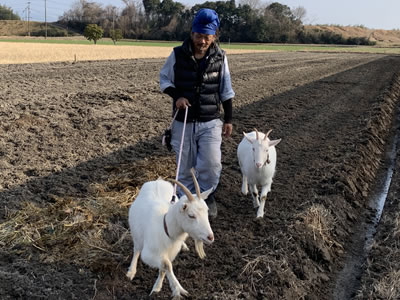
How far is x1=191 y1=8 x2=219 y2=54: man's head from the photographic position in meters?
4.81

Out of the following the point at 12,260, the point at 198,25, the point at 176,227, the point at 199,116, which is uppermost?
the point at 198,25

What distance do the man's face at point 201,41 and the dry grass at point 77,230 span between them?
93.8 inches

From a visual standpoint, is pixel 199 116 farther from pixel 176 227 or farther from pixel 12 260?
pixel 12 260

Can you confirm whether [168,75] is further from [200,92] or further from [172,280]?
[172,280]

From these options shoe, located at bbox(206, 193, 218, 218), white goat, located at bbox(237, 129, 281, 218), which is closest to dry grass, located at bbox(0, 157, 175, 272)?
shoe, located at bbox(206, 193, 218, 218)

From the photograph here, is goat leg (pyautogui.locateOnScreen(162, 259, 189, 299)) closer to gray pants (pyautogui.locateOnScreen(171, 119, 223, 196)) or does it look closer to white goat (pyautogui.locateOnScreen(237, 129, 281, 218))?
gray pants (pyautogui.locateOnScreen(171, 119, 223, 196))

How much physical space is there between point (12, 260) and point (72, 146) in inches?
169

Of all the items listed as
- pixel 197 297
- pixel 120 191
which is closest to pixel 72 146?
pixel 120 191

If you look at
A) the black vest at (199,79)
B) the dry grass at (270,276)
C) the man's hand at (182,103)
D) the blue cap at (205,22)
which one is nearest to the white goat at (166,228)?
the dry grass at (270,276)

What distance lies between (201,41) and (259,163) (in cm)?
180

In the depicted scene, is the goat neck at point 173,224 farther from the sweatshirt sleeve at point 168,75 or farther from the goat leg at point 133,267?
the sweatshirt sleeve at point 168,75

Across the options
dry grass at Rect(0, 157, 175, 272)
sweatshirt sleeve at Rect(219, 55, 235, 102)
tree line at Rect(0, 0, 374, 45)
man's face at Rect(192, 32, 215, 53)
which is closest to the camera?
dry grass at Rect(0, 157, 175, 272)

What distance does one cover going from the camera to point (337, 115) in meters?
13.3

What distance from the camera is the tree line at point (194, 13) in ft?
317
